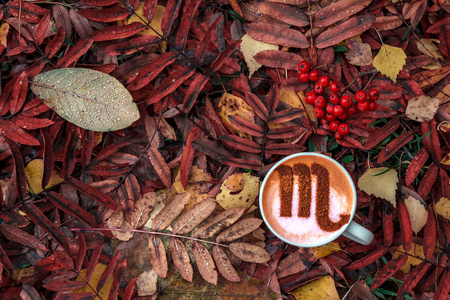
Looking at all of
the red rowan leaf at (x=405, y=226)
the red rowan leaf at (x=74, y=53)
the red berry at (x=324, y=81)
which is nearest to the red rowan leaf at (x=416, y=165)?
the red rowan leaf at (x=405, y=226)

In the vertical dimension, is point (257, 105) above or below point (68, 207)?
above

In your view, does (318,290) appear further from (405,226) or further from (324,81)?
(324,81)

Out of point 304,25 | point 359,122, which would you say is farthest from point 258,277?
point 304,25

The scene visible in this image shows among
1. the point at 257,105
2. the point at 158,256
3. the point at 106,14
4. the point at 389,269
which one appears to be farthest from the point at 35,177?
the point at 389,269

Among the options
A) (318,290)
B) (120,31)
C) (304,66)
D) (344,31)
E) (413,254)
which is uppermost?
(120,31)

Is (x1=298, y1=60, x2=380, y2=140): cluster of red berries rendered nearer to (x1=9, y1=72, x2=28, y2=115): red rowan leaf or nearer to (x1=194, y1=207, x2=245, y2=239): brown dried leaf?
(x1=194, y1=207, x2=245, y2=239): brown dried leaf

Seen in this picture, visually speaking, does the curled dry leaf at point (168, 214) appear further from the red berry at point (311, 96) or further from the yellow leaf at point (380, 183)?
the yellow leaf at point (380, 183)
